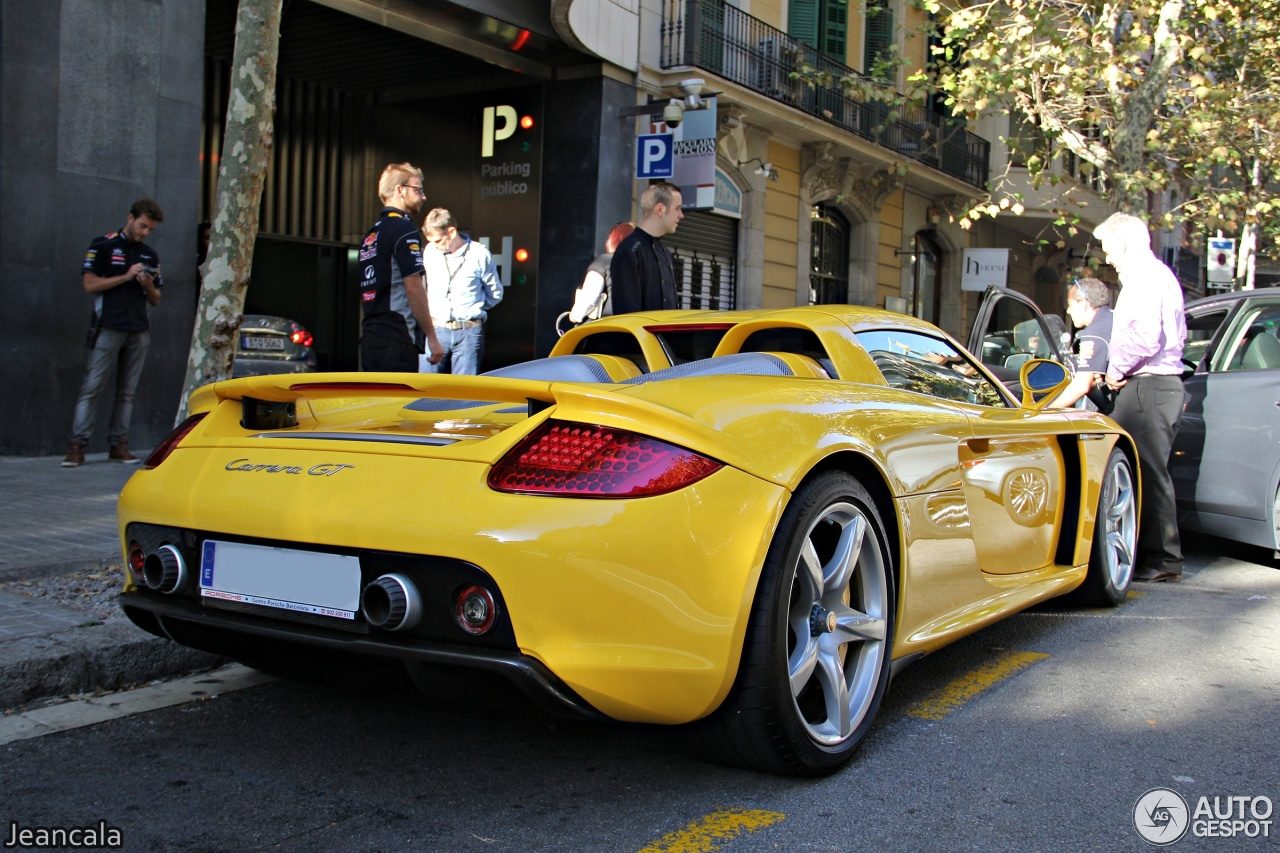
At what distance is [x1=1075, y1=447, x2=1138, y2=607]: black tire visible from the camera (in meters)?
4.86

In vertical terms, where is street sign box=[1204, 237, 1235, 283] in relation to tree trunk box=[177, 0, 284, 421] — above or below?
above

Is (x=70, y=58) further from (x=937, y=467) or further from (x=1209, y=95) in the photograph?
(x=1209, y=95)

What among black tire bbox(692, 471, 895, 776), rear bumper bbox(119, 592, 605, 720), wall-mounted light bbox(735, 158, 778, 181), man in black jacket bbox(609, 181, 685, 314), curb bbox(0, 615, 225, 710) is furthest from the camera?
wall-mounted light bbox(735, 158, 778, 181)

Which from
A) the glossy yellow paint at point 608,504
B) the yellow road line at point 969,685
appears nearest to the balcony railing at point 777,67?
the yellow road line at point 969,685

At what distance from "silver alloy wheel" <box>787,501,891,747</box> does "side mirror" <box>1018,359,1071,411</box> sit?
1.83 metres

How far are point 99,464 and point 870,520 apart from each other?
6.69 meters

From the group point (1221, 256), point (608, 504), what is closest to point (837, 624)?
point (608, 504)

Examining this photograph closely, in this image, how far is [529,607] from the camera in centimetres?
235

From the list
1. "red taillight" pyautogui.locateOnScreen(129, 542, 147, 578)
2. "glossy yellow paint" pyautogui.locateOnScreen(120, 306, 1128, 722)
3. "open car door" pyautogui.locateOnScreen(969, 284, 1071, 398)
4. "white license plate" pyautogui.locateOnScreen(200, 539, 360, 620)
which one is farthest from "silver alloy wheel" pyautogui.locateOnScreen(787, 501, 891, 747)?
"open car door" pyautogui.locateOnScreen(969, 284, 1071, 398)

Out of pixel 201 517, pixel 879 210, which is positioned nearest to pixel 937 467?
pixel 201 517

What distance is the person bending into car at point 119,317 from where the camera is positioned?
26.2ft

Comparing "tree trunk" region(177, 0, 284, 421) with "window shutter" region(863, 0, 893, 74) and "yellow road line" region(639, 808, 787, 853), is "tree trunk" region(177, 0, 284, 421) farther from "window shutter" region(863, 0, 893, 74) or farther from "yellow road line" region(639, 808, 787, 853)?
"window shutter" region(863, 0, 893, 74)

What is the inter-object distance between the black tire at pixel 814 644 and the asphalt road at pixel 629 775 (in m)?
0.11

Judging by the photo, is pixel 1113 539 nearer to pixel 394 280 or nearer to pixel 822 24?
pixel 394 280
